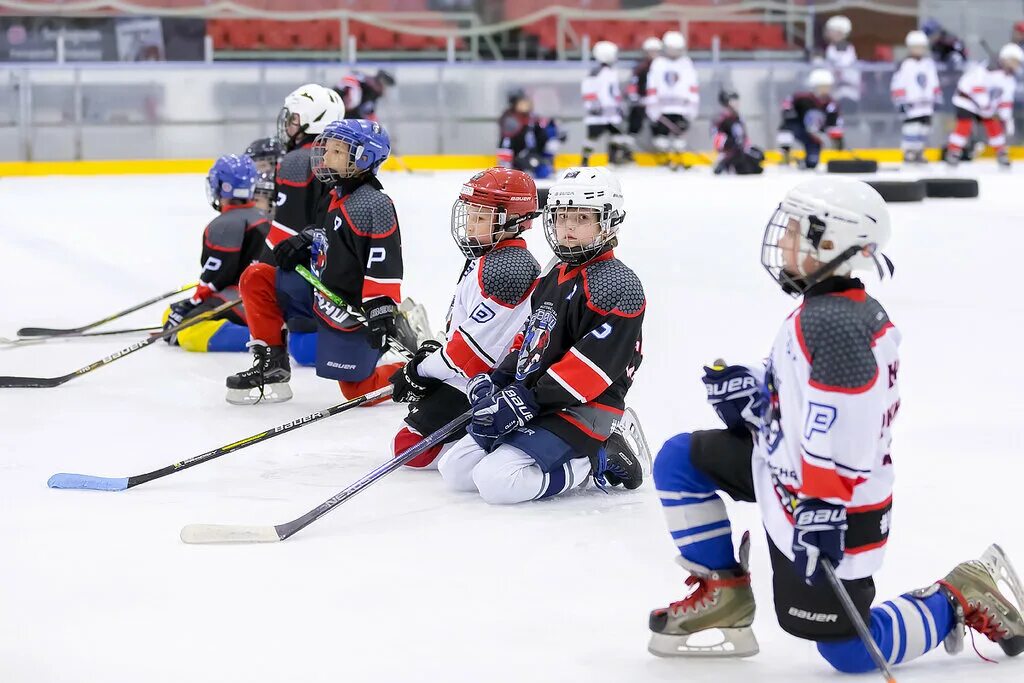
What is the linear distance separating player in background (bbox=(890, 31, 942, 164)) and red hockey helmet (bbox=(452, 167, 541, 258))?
12003mm

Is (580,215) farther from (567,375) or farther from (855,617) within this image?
(855,617)

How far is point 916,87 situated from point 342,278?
11688 millimetres

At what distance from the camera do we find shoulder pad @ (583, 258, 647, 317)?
3.02 meters

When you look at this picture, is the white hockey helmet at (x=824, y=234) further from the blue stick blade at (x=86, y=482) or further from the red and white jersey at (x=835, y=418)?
the blue stick blade at (x=86, y=482)

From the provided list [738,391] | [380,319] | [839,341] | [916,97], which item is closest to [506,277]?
[380,319]

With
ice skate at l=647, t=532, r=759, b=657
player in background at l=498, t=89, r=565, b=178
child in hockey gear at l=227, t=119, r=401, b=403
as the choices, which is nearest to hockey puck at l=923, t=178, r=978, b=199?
player in background at l=498, t=89, r=565, b=178

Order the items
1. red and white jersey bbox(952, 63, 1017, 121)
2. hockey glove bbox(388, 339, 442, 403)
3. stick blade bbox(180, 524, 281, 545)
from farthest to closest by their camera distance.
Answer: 1. red and white jersey bbox(952, 63, 1017, 121)
2. hockey glove bbox(388, 339, 442, 403)
3. stick blade bbox(180, 524, 281, 545)

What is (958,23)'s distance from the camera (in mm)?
16641

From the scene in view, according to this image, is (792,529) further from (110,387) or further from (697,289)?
(697,289)

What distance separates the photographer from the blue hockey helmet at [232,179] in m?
5.23

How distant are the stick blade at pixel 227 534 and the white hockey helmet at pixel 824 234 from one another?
52.0 inches

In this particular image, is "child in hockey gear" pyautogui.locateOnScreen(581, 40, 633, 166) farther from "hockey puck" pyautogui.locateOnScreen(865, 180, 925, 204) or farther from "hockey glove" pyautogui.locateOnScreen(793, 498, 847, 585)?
"hockey glove" pyautogui.locateOnScreen(793, 498, 847, 585)

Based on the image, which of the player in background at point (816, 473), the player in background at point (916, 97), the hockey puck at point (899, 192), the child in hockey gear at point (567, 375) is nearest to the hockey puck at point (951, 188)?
the hockey puck at point (899, 192)

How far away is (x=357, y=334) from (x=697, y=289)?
2.74 metres
